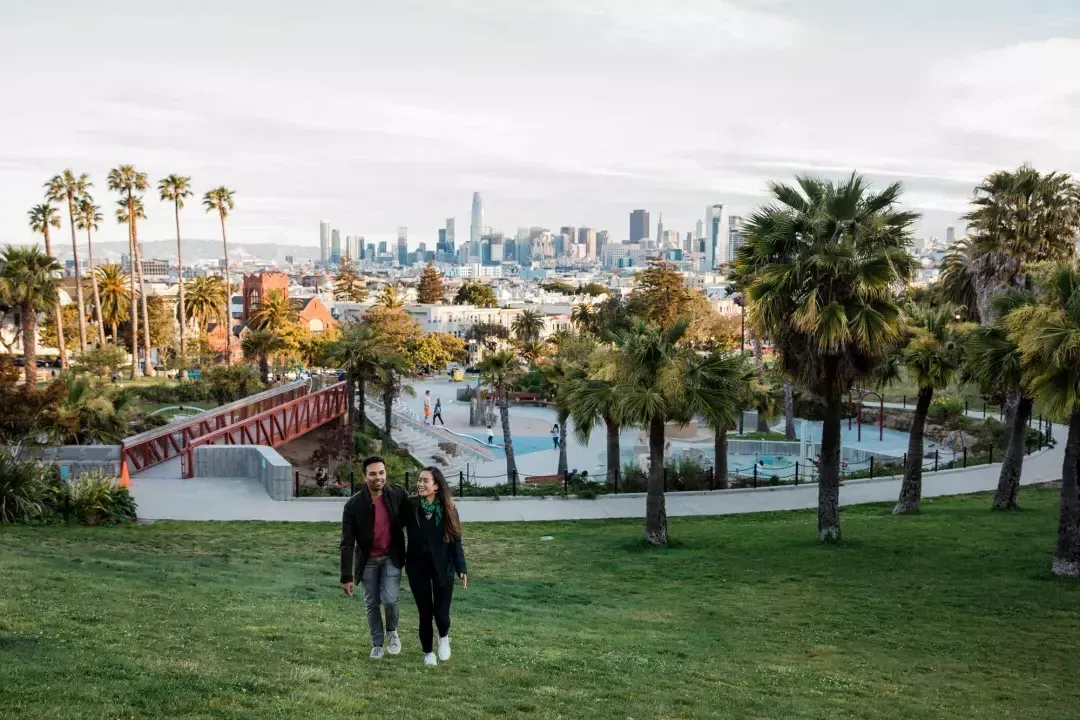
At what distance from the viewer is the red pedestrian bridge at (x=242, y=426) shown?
24156mm

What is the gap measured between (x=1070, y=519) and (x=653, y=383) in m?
7.04

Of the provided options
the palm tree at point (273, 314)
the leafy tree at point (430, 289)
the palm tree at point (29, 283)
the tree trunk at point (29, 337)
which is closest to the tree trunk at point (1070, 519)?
the tree trunk at point (29, 337)

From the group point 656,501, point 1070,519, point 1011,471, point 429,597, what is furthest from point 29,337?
point 1070,519

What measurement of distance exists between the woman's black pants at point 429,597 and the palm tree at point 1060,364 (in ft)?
31.4

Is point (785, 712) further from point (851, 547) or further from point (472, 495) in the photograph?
point (472, 495)

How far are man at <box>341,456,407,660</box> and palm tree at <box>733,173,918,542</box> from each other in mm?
10015

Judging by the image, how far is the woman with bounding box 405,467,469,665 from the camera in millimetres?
7512

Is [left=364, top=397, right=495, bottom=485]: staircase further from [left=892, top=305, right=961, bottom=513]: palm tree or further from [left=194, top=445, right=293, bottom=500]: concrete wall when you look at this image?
[left=892, top=305, right=961, bottom=513]: palm tree

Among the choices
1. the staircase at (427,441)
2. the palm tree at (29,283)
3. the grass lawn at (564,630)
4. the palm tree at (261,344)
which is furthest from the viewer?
the palm tree at (29,283)

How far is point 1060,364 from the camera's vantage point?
12.8 meters

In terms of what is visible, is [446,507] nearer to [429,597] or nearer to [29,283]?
[429,597]

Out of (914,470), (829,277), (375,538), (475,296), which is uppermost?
(829,277)

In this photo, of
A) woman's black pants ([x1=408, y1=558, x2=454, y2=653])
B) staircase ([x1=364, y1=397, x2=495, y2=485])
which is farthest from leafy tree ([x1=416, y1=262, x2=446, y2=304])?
woman's black pants ([x1=408, y1=558, x2=454, y2=653])

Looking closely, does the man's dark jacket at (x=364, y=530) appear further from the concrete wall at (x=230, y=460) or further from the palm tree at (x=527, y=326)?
the palm tree at (x=527, y=326)
